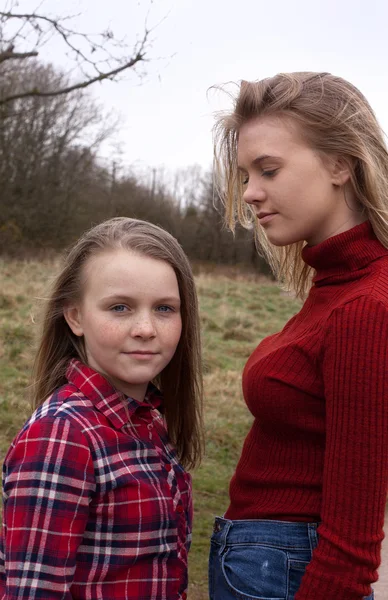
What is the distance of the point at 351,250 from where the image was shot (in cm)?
175

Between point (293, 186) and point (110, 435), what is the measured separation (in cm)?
78

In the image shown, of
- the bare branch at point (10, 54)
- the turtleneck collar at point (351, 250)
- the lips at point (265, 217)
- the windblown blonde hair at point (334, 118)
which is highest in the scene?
the bare branch at point (10, 54)

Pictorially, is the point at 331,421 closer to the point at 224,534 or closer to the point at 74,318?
the point at 224,534

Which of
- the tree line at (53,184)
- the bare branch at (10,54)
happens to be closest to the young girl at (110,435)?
the bare branch at (10,54)

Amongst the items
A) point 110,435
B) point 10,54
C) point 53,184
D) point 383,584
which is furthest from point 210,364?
point 53,184

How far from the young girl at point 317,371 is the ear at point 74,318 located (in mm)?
489

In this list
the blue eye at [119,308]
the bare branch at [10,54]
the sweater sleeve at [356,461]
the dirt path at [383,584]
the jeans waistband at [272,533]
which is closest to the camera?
the sweater sleeve at [356,461]

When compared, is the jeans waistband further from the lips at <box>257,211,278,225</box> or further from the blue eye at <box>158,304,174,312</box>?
the lips at <box>257,211,278,225</box>

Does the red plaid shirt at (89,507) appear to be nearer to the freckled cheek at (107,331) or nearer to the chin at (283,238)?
the freckled cheek at (107,331)

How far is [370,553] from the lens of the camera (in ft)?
4.94

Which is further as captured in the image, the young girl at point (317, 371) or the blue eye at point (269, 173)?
the blue eye at point (269, 173)

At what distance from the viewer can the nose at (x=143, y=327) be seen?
179 cm

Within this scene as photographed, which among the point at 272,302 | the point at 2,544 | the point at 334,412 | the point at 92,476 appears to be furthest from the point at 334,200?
the point at 272,302

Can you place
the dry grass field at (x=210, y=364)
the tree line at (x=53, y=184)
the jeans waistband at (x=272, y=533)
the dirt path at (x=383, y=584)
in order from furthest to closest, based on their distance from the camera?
the tree line at (x=53, y=184) < the dry grass field at (x=210, y=364) < the dirt path at (x=383, y=584) < the jeans waistband at (x=272, y=533)
